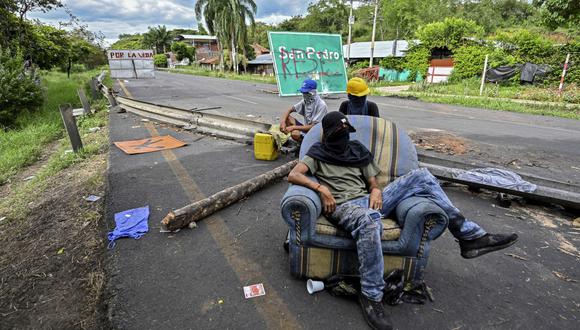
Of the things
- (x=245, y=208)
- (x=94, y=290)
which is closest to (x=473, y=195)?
(x=245, y=208)

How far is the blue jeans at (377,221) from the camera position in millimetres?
2410

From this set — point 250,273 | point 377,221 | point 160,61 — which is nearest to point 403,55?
point 377,221

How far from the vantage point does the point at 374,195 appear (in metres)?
2.91

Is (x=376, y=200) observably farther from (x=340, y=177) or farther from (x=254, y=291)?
(x=254, y=291)

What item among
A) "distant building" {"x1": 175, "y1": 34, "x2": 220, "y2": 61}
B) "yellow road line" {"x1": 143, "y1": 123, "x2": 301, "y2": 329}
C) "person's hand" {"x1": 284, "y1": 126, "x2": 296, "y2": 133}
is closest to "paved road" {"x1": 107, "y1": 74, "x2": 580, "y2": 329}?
"yellow road line" {"x1": 143, "y1": 123, "x2": 301, "y2": 329}

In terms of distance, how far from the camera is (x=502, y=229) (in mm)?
3742

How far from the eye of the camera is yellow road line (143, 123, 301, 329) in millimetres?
2354

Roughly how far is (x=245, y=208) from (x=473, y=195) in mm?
3382

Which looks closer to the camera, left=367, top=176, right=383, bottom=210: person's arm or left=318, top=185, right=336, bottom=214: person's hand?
left=318, top=185, right=336, bottom=214: person's hand

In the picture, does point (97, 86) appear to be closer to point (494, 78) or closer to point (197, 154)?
point (197, 154)

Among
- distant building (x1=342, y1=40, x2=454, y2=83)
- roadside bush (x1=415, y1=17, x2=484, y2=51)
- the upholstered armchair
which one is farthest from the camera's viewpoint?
distant building (x1=342, y1=40, x2=454, y2=83)

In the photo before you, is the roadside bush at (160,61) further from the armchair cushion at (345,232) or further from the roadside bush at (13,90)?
the armchair cushion at (345,232)

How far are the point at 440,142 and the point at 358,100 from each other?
4.47 meters

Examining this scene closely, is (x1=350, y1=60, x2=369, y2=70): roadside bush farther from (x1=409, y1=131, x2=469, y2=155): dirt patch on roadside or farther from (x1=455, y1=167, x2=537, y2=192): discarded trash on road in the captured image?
(x1=455, y1=167, x2=537, y2=192): discarded trash on road
